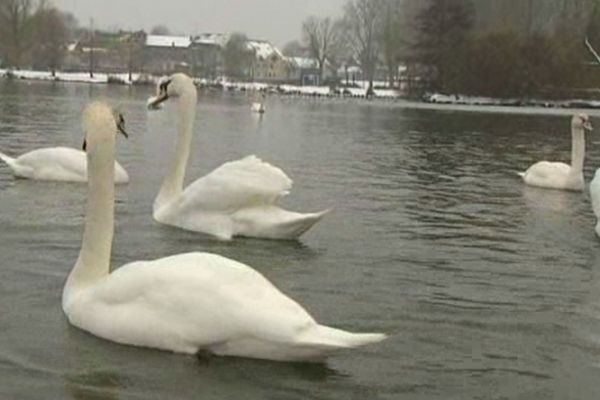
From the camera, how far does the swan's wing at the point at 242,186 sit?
9.41 metres

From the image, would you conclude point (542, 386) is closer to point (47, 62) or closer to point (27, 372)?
point (27, 372)

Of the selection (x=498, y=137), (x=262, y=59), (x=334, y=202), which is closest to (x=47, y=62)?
(x=262, y=59)

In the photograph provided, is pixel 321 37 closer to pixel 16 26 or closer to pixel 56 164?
pixel 16 26

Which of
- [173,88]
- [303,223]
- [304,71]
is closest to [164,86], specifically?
[173,88]

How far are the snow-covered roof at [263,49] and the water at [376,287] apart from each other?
149446 mm

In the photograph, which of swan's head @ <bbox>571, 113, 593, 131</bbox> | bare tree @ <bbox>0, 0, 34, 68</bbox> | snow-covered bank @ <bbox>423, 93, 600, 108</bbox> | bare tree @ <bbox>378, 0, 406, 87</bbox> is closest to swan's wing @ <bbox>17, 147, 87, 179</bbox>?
Answer: swan's head @ <bbox>571, 113, 593, 131</bbox>

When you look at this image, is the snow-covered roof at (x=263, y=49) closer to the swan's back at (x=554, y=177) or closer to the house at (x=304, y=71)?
the house at (x=304, y=71)

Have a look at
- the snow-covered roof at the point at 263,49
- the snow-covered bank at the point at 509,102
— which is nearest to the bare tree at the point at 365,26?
the snow-covered roof at the point at 263,49

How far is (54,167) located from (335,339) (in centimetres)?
833

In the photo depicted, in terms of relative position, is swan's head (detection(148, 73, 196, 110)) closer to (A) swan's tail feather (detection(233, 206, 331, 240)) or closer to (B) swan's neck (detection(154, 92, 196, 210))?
(B) swan's neck (detection(154, 92, 196, 210))

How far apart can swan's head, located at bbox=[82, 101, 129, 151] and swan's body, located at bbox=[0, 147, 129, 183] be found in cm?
645

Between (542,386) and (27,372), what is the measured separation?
262 centimetres

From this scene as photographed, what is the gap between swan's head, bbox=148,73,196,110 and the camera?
11.3 meters

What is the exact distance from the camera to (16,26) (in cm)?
11500
